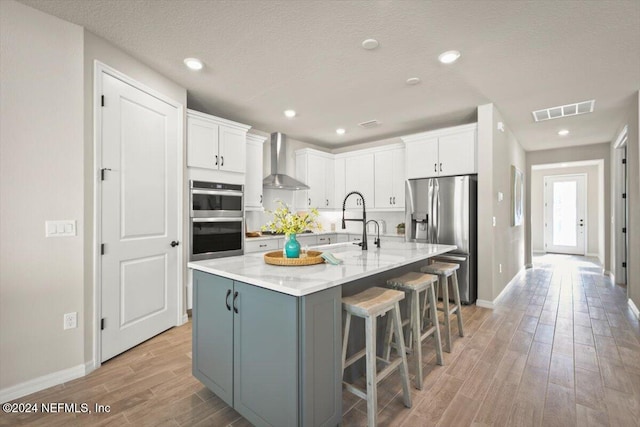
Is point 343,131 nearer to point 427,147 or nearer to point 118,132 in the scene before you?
point 427,147

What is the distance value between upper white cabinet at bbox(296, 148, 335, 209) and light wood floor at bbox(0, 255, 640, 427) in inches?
119

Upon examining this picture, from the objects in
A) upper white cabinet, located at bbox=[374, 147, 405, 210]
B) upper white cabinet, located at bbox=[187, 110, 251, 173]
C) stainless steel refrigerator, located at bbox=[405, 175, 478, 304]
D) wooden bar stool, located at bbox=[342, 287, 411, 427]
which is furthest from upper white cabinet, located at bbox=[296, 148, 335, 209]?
wooden bar stool, located at bbox=[342, 287, 411, 427]

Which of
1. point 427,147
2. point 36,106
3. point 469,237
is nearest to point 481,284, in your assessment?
point 469,237

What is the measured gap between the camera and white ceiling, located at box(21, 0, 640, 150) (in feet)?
6.71

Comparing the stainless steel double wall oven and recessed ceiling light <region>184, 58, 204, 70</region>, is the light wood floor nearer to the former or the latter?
the stainless steel double wall oven

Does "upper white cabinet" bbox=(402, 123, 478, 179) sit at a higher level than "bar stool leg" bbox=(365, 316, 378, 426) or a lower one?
higher

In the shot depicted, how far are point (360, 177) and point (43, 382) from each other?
15.5 feet

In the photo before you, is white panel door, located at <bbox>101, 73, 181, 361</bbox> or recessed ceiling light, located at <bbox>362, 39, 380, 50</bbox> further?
white panel door, located at <bbox>101, 73, 181, 361</bbox>

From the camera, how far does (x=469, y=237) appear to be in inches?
157

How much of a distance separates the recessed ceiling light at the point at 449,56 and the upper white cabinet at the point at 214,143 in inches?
98.3

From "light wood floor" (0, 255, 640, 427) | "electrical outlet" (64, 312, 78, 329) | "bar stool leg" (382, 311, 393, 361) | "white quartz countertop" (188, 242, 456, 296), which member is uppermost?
"white quartz countertop" (188, 242, 456, 296)

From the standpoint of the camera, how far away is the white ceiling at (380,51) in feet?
6.71

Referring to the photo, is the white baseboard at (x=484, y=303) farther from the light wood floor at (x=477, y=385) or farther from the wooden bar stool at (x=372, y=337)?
the wooden bar stool at (x=372, y=337)

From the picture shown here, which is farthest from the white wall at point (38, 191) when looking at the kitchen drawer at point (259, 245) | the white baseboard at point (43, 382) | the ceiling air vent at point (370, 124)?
the ceiling air vent at point (370, 124)
